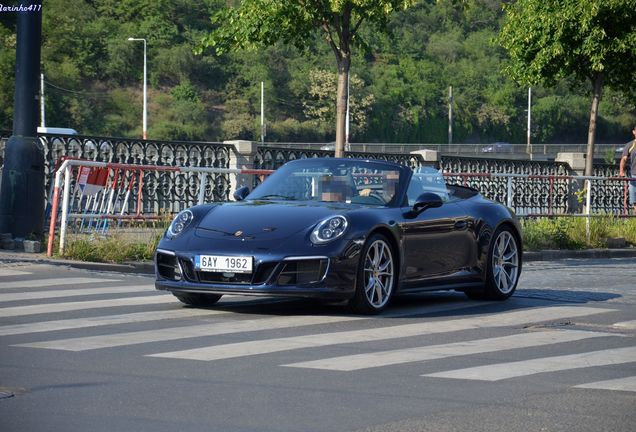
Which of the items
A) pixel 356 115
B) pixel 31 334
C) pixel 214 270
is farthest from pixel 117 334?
pixel 356 115

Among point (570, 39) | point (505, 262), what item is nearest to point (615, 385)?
point (505, 262)

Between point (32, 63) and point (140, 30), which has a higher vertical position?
point (140, 30)

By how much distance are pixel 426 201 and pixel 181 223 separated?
216 cm

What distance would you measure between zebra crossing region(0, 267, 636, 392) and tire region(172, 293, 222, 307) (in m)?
0.12

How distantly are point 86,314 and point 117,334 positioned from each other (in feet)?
3.81

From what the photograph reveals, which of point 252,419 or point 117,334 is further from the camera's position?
point 117,334

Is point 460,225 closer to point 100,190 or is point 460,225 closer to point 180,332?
point 180,332

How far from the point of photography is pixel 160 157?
88.9 ft

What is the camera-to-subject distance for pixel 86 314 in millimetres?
10461

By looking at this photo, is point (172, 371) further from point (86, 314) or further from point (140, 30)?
point (140, 30)

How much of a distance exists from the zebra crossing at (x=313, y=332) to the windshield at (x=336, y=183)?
1058 mm

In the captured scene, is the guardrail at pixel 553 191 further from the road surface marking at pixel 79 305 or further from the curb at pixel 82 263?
the road surface marking at pixel 79 305

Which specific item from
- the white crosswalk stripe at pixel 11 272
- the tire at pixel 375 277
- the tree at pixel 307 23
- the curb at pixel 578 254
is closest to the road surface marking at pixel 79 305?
the tire at pixel 375 277

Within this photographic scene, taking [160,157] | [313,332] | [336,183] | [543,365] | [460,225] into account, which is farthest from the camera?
[160,157]
